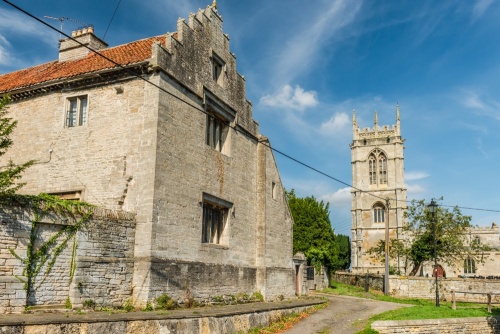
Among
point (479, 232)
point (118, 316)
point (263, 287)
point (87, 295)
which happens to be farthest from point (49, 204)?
point (479, 232)

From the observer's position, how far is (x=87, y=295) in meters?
14.0

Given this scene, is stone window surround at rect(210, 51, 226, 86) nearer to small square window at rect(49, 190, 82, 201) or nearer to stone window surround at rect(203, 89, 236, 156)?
stone window surround at rect(203, 89, 236, 156)

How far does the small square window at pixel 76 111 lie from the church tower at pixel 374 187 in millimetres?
62680

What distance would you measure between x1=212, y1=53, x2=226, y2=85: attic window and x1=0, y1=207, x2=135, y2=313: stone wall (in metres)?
8.36

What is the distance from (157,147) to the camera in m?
16.3

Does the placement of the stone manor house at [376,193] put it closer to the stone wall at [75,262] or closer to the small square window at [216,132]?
the small square window at [216,132]

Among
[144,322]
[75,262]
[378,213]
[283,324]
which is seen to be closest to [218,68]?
[75,262]

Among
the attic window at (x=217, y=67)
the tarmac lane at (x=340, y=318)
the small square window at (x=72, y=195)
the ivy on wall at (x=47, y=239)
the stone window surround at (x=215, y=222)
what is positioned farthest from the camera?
the attic window at (x=217, y=67)

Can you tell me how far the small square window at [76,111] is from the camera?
58.8 ft

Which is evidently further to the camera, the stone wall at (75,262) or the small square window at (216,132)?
the small square window at (216,132)

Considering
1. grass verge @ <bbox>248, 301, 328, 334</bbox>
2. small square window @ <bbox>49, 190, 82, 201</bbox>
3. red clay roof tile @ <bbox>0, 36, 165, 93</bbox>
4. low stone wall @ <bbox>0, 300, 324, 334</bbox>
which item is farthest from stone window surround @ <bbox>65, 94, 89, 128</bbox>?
grass verge @ <bbox>248, 301, 328, 334</bbox>

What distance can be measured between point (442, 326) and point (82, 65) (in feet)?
58.4

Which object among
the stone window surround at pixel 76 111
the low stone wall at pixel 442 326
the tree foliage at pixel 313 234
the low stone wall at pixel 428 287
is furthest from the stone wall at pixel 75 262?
the tree foliage at pixel 313 234

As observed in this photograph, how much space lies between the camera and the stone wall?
12.4 meters
